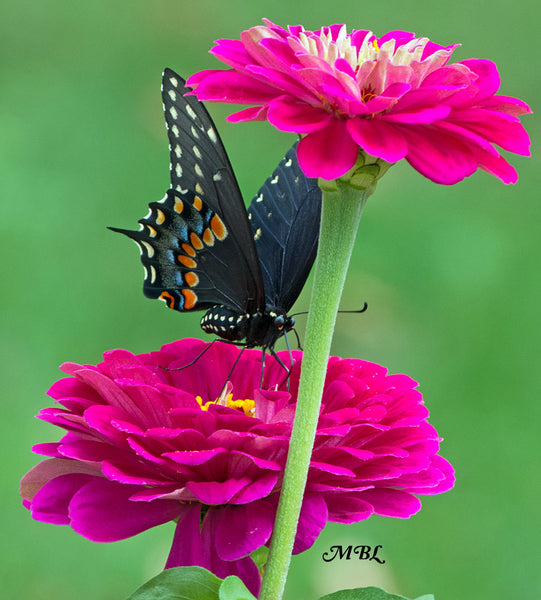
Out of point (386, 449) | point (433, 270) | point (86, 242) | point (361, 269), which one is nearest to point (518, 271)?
point (433, 270)

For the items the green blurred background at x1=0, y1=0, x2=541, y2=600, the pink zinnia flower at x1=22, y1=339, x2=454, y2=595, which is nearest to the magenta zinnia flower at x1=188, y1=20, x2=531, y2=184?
the pink zinnia flower at x1=22, y1=339, x2=454, y2=595

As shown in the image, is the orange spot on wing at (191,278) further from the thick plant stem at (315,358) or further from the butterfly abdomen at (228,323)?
the thick plant stem at (315,358)

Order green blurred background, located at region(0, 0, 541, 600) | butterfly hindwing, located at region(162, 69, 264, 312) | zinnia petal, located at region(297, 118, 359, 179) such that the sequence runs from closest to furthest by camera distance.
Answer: zinnia petal, located at region(297, 118, 359, 179), butterfly hindwing, located at region(162, 69, 264, 312), green blurred background, located at region(0, 0, 541, 600)

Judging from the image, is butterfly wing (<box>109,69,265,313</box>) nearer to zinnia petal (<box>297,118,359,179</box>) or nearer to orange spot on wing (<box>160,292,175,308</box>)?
orange spot on wing (<box>160,292,175,308</box>)

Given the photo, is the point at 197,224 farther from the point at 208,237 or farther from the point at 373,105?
the point at 373,105

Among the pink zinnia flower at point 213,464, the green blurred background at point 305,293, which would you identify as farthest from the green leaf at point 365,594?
the green blurred background at point 305,293

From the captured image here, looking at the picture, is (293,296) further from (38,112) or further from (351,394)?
(38,112)

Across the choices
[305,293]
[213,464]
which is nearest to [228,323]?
[213,464]
